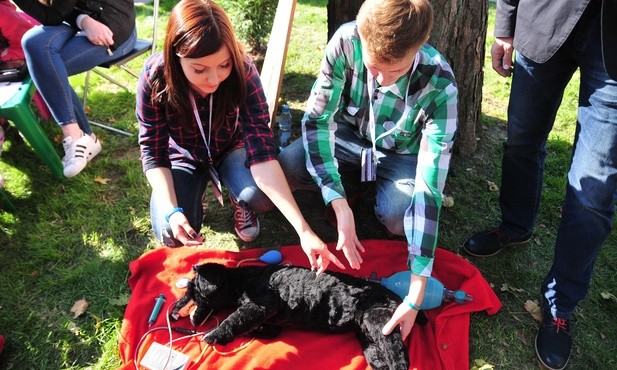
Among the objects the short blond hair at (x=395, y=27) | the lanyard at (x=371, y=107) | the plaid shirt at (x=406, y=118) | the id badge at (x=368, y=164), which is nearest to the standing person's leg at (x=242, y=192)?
the plaid shirt at (x=406, y=118)

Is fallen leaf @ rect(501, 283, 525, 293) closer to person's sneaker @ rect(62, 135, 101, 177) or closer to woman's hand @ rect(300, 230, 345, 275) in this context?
woman's hand @ rect(300, 230, 345, 275)

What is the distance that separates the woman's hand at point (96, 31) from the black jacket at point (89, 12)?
0.06 metres

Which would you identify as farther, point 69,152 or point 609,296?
point 69,152

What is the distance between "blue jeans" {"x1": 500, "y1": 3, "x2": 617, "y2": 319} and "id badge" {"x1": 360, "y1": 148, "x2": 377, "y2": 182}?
736 mm

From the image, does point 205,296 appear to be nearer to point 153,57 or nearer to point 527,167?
point 153,57

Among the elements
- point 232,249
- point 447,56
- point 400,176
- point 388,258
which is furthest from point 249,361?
point 447,56

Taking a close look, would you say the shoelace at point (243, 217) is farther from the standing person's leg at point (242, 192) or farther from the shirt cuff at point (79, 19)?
the shirt cuff at point (79, 19)

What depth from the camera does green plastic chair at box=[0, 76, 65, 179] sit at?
295 centimetres

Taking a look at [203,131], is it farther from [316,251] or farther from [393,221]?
[393,221]

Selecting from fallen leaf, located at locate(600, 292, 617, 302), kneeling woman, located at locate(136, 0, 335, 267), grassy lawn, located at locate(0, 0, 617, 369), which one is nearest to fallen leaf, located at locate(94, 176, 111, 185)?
grassy lawn, located at locate(0, 0, 617, 369)

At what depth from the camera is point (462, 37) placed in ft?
9.68

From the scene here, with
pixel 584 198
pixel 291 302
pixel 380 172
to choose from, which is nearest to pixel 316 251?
pixel 291 302

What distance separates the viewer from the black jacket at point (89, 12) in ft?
9.82

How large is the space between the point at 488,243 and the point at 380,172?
820 mm
